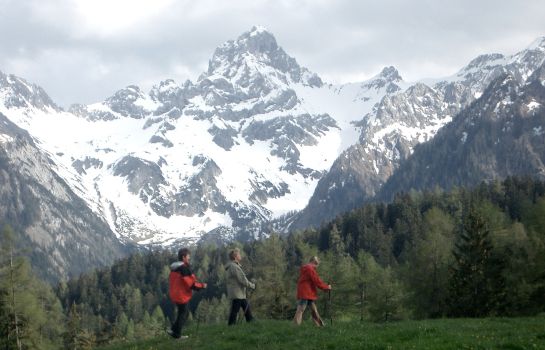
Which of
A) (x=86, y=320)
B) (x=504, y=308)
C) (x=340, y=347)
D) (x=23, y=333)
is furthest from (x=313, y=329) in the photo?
(x=86, y=320)

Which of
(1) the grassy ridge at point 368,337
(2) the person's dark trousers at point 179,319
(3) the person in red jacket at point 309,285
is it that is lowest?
(1) the grassy ridge at point 368,337

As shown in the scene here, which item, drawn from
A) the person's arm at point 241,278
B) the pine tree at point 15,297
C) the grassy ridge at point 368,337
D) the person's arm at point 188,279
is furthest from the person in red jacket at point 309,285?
the pine tree at point 15,297

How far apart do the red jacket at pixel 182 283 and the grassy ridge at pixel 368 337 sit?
2.05 m

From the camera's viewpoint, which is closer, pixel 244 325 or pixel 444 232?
pixel 244 325

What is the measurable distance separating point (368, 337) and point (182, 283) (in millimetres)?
9127

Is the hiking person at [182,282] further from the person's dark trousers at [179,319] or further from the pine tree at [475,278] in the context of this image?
the pine tree at [475,278]

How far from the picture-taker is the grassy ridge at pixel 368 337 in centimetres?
2275

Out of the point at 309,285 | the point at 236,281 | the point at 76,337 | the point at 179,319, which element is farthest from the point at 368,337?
the point at 76,337

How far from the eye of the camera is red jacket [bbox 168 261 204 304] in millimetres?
29703

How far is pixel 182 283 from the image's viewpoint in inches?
1177

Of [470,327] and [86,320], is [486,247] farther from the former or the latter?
[86,320]

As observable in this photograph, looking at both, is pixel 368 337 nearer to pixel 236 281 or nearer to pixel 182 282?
pixel 236 281

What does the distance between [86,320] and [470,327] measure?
17396 centimetres

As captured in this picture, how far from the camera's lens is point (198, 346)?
92.1 ft
